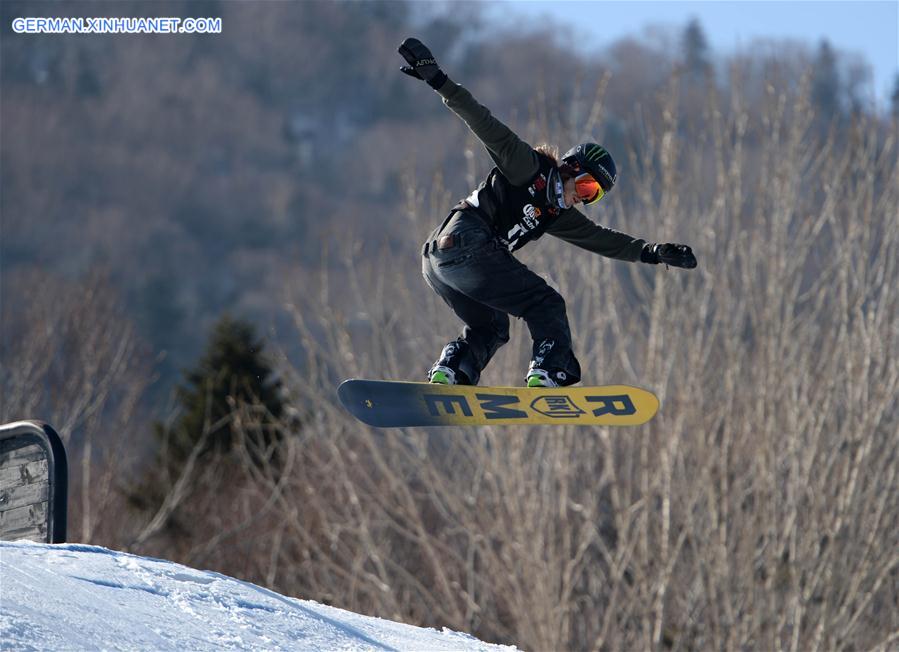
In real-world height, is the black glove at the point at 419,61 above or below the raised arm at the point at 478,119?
above

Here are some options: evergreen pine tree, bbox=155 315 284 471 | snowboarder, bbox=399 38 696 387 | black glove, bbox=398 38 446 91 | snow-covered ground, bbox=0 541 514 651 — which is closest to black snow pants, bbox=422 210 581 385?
snowboarder, bbox=399 38 696 387

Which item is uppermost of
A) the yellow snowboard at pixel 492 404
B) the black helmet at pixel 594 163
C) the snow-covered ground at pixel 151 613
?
the black helmet at pixel 594 163

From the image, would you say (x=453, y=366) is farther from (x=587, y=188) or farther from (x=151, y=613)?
(x=151, y=613)

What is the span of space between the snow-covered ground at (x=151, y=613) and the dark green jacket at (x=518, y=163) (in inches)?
86.7

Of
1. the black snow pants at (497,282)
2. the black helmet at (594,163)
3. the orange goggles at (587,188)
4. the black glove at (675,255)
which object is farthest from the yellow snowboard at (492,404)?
the black helmet at (594,163)

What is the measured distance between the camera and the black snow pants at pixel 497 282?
535 cm

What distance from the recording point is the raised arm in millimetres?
4672

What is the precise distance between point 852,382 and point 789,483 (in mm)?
1350

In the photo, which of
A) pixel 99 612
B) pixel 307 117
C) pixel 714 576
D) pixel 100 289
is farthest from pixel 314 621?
pixel 307 117

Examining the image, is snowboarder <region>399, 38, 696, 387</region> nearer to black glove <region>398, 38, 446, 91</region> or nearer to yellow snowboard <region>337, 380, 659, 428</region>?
yellow snowboard <region>337, 380, 659, 428</region>

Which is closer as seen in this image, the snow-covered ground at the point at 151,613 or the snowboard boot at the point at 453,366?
the snow-covered ground at the point at 151,613

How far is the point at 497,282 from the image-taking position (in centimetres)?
536

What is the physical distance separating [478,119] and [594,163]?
0.71 meters

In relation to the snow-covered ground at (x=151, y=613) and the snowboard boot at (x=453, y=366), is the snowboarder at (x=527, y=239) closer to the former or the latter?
the snowboard boot at (x=453, y=366)
